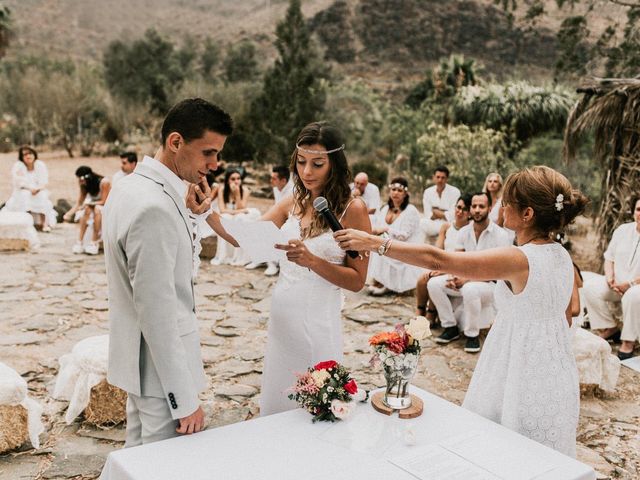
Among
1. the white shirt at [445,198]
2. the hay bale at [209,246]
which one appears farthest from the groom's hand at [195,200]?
the white shirt at [445,198]

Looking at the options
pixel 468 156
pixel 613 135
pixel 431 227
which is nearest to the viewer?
pixel 613 135

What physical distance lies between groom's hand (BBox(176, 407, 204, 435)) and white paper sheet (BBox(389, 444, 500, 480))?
28.7 inches

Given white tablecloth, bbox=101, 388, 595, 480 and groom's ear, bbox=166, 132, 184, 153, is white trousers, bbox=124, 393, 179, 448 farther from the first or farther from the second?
groom's ear, bbox=166, 132, 184, 153

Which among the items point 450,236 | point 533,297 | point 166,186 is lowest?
point 450,236

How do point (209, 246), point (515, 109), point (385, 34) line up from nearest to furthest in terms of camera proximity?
1. point (209, 246)
2. point (515, 109)
3. point (385, 34)

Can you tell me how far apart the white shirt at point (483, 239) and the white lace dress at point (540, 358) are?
3899 mm

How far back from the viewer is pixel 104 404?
14.8ft

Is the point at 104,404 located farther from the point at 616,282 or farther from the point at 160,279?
the point at 616,282

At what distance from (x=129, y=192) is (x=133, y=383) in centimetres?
70

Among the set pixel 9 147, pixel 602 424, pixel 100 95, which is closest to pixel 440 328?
pixel 602 424

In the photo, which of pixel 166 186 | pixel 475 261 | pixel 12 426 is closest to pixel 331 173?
pixel 475 261

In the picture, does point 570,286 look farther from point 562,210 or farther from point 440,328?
point 440,328

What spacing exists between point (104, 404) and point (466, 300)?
11.9 feet

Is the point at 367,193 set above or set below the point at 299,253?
below
